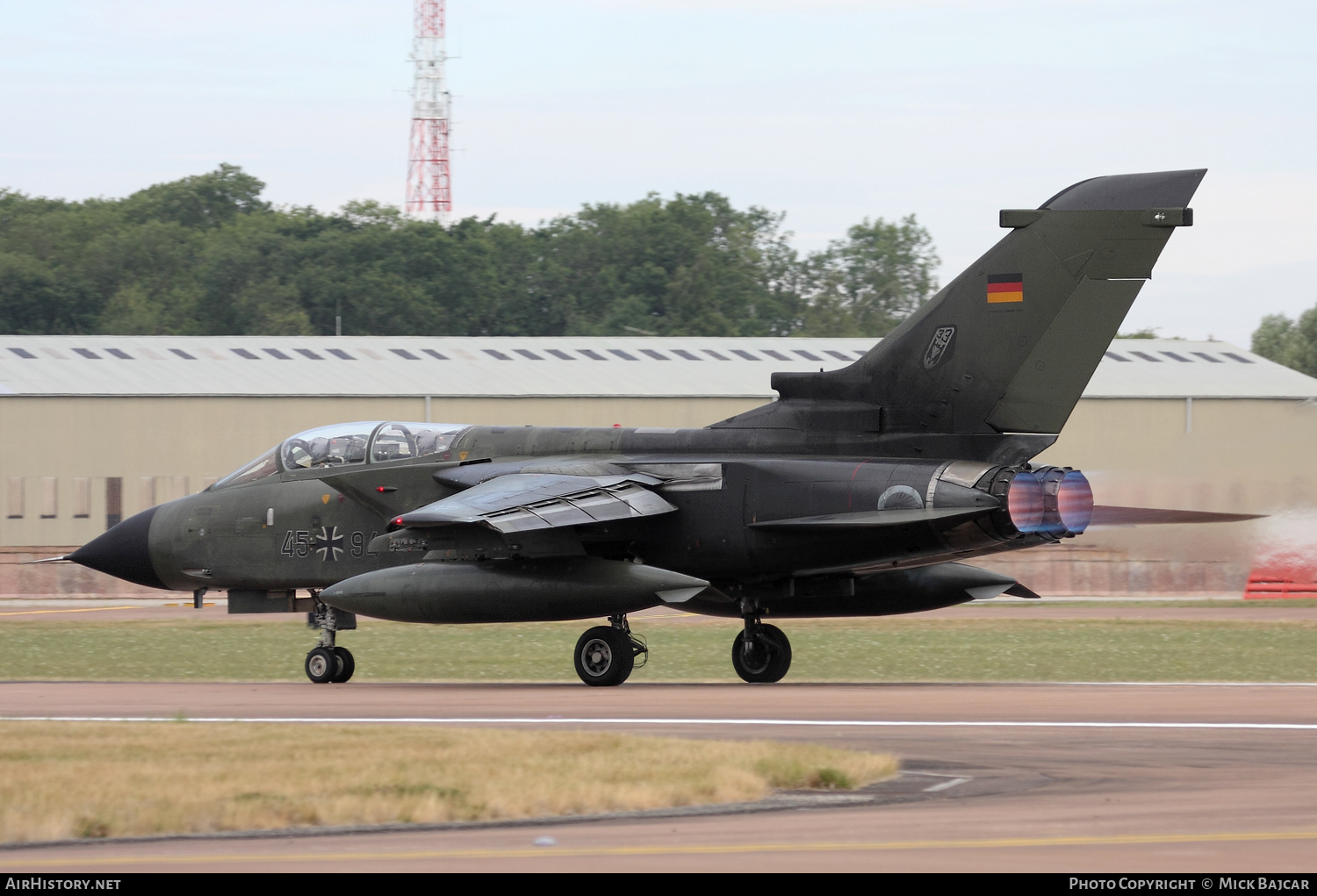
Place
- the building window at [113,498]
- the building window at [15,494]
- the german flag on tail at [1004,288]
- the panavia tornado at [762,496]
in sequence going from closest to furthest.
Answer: the panavia tornado at [762,496] → the german flag on tail at [1004,288] → the building window at [15,494] → the building window at [113,498]

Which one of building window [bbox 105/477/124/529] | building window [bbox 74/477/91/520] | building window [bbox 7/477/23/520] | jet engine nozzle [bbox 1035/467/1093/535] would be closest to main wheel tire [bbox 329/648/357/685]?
jet engine nozzle [bbox 1035/467/1093/535]

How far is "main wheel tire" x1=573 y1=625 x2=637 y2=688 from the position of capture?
1936 cm

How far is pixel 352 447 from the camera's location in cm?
2128

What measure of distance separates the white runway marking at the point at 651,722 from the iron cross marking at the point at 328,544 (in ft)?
18.0

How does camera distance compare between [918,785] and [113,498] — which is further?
[113,498]

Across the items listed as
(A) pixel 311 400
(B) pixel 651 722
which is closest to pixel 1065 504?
(B) pixel 651 722

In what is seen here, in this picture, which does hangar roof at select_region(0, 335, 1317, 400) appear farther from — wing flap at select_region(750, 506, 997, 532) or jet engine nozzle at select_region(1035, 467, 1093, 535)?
jet engine nozzle at select_region(1035, 467, 1093, 535)

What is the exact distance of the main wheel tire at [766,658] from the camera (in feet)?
66.2

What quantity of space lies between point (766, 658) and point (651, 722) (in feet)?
17.2

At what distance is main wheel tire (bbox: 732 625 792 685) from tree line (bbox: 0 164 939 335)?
2630 inches

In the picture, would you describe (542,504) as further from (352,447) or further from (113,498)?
(113,498)
